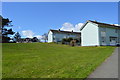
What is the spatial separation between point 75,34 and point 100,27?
3366 cm

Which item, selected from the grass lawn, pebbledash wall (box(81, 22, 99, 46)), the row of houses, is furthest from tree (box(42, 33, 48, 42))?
the grass lawn

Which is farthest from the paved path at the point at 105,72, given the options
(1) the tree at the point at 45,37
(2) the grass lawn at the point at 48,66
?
(1) the tree at the point at 45,37

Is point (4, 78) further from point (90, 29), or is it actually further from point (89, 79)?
point (90, 29)

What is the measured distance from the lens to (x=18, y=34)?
319 feet

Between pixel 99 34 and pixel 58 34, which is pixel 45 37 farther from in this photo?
pixel 99 34

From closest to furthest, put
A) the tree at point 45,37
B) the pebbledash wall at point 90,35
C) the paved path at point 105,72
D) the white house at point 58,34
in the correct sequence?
1. the paved path at point 105,72
2. the pebbledash wall at point 90,35
3. the white house at point 58,34
4. the tree at point 45,37

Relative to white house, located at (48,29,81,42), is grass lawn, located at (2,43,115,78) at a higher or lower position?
lower

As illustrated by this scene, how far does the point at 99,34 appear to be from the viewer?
4434 centimetres

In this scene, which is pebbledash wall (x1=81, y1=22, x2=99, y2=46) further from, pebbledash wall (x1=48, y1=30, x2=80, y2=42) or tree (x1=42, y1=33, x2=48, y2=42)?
tree (x1=42, y1=33, x2=48, y2=42)

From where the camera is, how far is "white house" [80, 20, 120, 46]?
44.7m

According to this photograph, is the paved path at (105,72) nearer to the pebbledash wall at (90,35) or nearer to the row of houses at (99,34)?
the row of houses at (99,34)

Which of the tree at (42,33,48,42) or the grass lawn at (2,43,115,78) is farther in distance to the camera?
the tree at (42,33,48,42)

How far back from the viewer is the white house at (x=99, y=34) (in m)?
44.7

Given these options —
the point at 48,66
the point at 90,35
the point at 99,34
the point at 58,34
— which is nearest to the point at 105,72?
the point at 48,66
